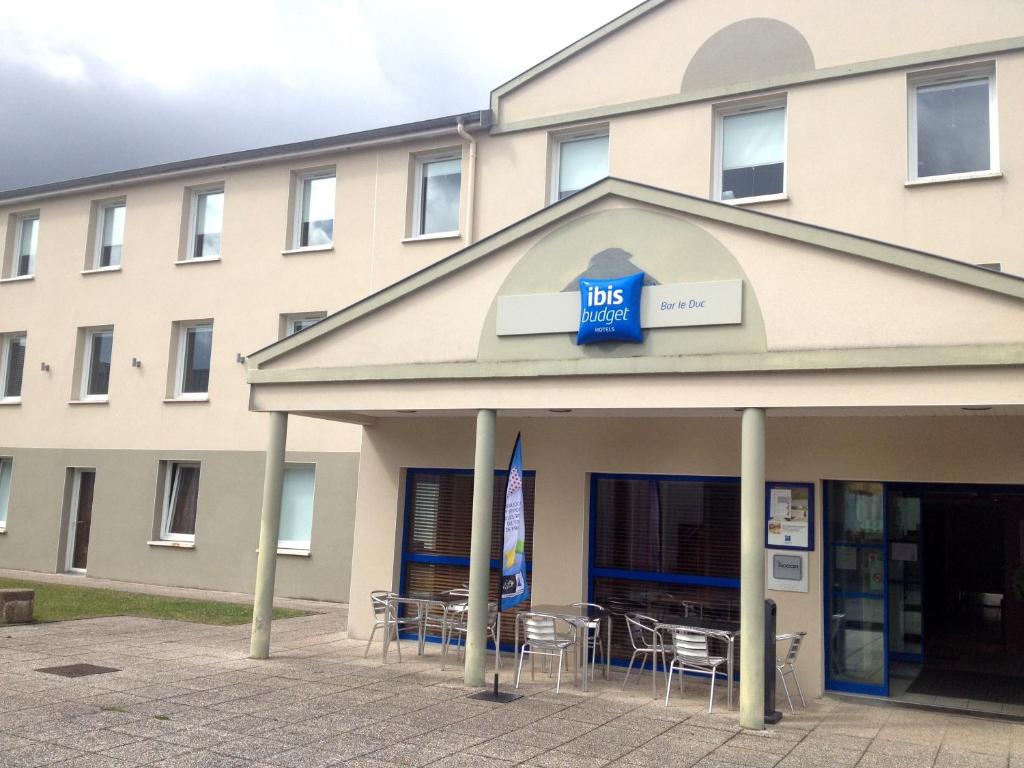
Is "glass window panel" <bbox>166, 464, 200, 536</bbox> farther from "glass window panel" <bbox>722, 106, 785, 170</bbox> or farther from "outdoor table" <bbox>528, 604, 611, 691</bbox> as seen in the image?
"glass window panel" <bbox>722, 106, 785, 170</bbox>

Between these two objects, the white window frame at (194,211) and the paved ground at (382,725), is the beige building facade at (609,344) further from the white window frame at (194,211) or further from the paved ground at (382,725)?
the paved ground at (382,725)

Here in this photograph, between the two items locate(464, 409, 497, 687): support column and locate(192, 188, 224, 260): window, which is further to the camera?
locate(192, 188, 224, 260): window

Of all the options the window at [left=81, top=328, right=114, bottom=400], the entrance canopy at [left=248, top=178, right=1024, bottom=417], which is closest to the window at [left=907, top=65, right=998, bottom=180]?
the entrance canopy at [left=248, top=178, right=1024, bottom=417]

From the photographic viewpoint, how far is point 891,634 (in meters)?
9.80

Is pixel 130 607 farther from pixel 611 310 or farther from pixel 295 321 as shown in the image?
pixel 611 310

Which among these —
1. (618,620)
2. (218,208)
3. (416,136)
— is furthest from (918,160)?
(218,208)

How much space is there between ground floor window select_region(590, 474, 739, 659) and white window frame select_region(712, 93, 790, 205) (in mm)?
4389

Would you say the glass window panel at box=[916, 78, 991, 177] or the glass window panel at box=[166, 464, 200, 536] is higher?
the glass window panel at box=[916, 78, 991, 177]

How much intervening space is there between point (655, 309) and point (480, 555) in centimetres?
287

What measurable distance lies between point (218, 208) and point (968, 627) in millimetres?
15540

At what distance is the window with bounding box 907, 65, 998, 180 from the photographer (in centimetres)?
1174

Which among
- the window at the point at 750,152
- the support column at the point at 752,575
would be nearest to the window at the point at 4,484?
the window at the point at 750,152

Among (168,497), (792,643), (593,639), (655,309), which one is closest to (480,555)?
(593,639)

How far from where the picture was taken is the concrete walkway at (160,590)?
15.5m
